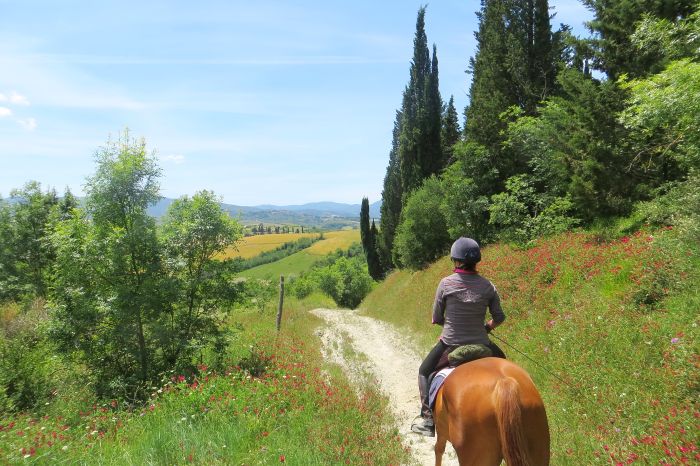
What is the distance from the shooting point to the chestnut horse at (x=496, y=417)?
325 cm

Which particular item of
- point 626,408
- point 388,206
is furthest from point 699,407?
point 388,206

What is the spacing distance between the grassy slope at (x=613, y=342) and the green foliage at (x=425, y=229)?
46.2 ft

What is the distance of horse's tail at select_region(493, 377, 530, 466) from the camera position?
3199 millimetres

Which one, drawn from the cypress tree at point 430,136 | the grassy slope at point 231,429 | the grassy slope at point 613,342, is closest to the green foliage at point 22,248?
the grassy slope at point 231,429

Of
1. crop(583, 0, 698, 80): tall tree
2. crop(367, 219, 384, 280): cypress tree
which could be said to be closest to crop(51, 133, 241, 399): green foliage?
crop(583, 0, 698, 80): tall tree

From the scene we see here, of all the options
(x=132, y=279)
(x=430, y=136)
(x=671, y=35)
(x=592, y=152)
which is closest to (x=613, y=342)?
(x=671, y=35)

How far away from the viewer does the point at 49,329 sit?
860 cm

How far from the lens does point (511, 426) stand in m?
3.24

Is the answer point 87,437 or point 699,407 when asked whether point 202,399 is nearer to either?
point 87,437

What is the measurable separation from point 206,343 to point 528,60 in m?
22.8

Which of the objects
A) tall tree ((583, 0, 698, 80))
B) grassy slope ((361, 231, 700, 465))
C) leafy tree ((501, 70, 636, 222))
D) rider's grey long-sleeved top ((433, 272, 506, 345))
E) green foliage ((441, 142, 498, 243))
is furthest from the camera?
green foliage ((441, 142, 498, 243))

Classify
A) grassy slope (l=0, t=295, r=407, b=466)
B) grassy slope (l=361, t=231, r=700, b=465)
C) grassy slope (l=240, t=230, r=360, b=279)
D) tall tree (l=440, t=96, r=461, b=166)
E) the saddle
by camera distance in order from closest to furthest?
the saddle < grassy slope (l=361, t=231, r=700, b=465) < grassy slope (l=0, t=295, r=407, b=466) < tall tree (l=440, t=96, r=461, b=166) < grassy slope (l=240, t=230, r=360, b=279)

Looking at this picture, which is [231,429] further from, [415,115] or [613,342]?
[415,115]

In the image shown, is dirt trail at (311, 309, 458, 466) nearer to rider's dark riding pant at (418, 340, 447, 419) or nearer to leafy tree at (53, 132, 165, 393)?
rider's dark riding pant at (418, 340, 447, 419)
